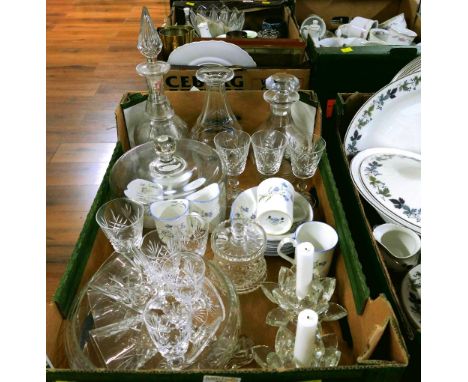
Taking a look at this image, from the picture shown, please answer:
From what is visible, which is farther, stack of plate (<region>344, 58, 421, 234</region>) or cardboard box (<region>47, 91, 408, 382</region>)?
stack of plate (<region>344, 58, 421, 234</region>)

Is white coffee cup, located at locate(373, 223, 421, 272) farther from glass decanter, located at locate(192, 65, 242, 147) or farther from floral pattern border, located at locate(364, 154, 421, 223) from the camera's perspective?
glass decanter, located at locate(192, 65, 242, 147)

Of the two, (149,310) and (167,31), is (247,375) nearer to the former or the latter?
(149,310)

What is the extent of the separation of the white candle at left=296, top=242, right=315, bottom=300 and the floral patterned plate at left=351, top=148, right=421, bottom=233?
1.06 ft

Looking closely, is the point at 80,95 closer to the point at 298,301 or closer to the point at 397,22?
the point at 397,22

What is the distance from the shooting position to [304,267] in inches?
Result: 28.2

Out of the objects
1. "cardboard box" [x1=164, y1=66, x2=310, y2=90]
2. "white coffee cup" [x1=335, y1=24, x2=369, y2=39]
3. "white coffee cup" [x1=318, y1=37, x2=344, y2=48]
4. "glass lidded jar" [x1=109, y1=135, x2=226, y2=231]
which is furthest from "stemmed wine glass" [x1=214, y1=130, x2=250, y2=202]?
"white coffee cup" [x1=335, y1=24, x2=369, y2=39]

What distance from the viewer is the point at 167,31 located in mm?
1602

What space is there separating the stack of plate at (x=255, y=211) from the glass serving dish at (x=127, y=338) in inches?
6.7

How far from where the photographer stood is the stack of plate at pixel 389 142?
1.02 metres

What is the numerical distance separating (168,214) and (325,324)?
39cm

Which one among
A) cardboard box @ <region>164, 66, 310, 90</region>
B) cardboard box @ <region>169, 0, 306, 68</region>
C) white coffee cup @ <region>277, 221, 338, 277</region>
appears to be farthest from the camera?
cardboard box @ <region>169, 0, 306, 68</region>

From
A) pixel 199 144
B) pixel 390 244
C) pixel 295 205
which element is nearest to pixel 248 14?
pixel 199 144

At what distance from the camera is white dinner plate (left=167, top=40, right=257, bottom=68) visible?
132 cm

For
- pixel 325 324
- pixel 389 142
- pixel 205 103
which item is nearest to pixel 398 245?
pixel 325 324
